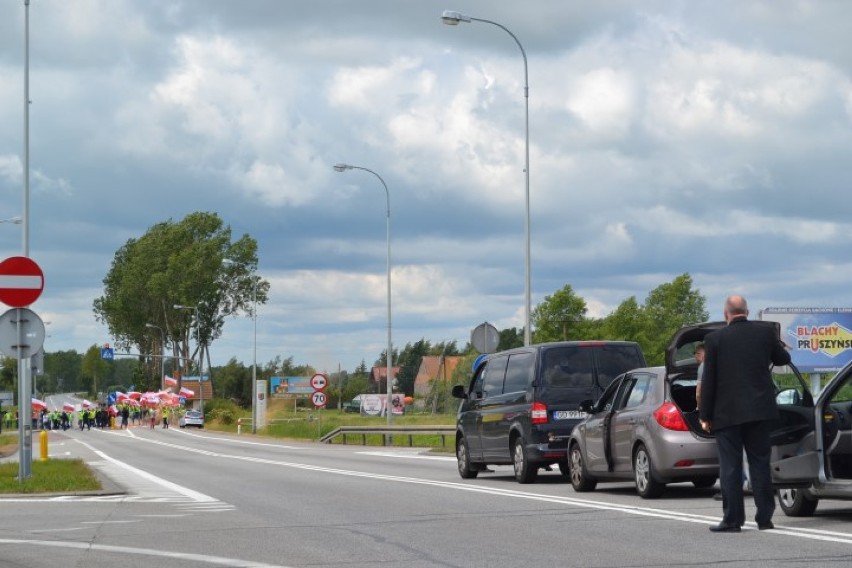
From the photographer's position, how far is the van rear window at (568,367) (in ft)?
66.8

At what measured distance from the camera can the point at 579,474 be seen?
18.2 m

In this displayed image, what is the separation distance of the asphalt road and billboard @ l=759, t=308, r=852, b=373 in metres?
15.4

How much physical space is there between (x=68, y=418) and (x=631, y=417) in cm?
10113

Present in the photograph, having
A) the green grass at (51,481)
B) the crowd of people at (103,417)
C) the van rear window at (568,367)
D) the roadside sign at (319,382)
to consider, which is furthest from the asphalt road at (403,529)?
the crowd of people at (103,417)

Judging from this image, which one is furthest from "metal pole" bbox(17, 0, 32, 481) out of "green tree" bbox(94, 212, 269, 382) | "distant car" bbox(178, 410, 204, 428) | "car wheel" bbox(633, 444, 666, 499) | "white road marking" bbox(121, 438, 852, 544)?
"green tree" bbox(94, 212, 269, 382)

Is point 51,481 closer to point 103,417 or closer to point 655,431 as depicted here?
point 655,431

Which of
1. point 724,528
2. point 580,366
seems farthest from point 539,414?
Answer: point 724,528

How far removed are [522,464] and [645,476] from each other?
4.54m

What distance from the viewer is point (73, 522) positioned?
1511 cm

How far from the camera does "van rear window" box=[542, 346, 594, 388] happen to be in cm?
2037

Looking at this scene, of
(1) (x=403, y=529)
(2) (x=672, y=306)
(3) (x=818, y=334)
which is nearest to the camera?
(1) (x=403, y=529)

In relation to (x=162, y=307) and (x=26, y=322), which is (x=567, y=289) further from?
(x=26, y=322)

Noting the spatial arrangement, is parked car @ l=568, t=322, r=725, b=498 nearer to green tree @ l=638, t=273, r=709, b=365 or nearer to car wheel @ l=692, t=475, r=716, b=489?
car wheel @ l=692, t=475, r=716, b=489

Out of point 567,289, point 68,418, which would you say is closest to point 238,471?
point 567,289
